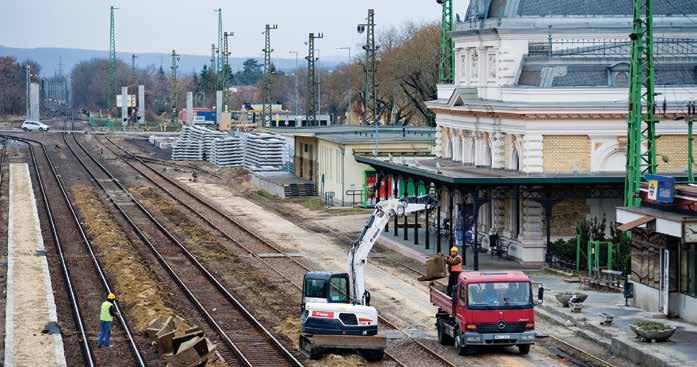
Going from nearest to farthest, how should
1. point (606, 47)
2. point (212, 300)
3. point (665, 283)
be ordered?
1. point (665, 283)
2. point (212, 300)
3. point (606, 47)

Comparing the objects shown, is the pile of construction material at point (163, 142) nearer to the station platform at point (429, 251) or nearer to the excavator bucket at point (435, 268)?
the station platform at point (429, 251)

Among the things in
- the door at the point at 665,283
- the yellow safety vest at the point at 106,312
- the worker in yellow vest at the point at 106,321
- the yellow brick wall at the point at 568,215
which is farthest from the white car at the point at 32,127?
the door at the point at 665,283

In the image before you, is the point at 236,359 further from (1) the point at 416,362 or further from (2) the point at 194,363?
(1) the point at 416,362

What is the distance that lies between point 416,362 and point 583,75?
74.1 feet

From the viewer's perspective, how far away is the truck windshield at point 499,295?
1203 inches

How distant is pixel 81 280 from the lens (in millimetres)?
44531

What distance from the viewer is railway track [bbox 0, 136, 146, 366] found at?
32.0 m

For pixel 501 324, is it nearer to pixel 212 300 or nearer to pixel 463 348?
pixel 463 348

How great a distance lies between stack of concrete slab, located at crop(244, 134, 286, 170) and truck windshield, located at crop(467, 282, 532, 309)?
2548 inches

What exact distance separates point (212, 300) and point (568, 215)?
14436 millimetres

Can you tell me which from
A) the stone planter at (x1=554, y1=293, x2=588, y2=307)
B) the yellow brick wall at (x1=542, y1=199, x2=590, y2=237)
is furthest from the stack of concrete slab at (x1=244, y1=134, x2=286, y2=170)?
the stone planter at (x1=554, y1=293, x2=588, y2=307)

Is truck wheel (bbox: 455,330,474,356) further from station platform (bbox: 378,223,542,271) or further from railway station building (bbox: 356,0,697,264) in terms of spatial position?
station platform (bbox: 378,223,542,271)

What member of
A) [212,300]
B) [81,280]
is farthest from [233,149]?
[212,300]

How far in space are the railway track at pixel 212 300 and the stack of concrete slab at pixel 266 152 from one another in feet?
76.4
